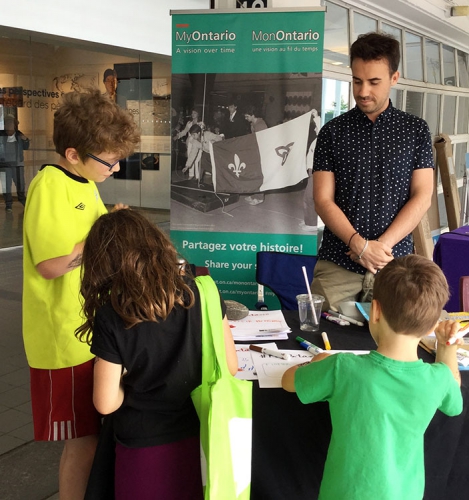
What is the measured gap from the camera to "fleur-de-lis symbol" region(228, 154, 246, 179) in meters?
3.97

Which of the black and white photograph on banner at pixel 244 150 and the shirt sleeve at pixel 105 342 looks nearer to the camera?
the shirt sleeve at pixel 105 342

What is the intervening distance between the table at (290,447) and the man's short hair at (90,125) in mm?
802

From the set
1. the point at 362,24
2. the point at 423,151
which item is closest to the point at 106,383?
the point at 423,151

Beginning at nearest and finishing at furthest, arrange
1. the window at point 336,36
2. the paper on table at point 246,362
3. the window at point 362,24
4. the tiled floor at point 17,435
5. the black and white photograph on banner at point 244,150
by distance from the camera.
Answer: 1. the paper on table at point 246,362
2. the tiled floor at point 17,435
3. the black and white photograph on banner at point 244,150
4. the window at point 336,36
5. the window at point 362,24

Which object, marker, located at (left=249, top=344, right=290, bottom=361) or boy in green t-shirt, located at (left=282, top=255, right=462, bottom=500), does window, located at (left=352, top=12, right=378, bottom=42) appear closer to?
marker, located at (left=249, top=344, right=290, bottom=361)

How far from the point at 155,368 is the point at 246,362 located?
0.45 m

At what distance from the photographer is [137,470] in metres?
1.48

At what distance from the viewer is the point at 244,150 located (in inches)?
156

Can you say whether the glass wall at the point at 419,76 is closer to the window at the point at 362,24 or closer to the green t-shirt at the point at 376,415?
the window at the point at 362,24

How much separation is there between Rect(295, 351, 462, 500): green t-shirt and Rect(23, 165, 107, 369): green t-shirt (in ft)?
2.42

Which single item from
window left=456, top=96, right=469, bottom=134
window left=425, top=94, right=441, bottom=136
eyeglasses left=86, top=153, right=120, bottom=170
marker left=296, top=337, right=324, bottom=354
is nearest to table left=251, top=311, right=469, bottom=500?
marker left=296, top=337, right=324, bottom=354

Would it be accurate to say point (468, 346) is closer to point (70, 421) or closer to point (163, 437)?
point (163, 437)

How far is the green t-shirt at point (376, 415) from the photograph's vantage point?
4.66 ft

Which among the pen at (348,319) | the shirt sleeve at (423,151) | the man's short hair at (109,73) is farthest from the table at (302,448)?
the man's short hair at (109,73)
